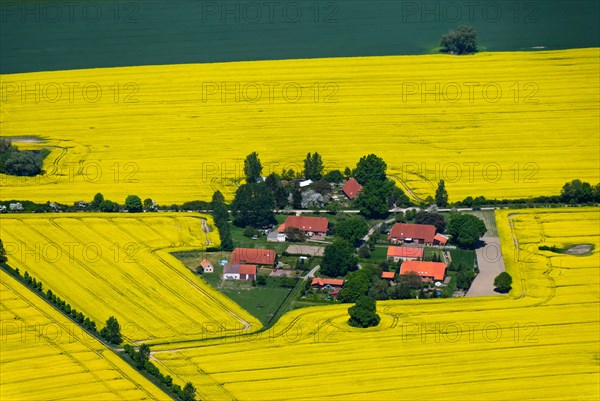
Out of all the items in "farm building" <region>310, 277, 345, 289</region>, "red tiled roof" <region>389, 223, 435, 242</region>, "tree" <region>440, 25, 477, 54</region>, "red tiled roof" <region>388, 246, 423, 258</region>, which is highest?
"tree" <region>440, 25, 477, 54</region>

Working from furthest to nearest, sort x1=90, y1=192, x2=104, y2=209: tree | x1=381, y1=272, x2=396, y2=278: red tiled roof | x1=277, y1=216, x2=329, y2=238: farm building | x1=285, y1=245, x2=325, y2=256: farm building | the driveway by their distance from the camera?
x1=90, y1=192, x2=104, y2=209: tree < x1=277, y1=216, x2=329, y2=238: farm building < x1=285, y1=245, x2=325, y2=256: farm building < x1=381, y1=272, x2=396, y2=278: red tiled roof < the driveway

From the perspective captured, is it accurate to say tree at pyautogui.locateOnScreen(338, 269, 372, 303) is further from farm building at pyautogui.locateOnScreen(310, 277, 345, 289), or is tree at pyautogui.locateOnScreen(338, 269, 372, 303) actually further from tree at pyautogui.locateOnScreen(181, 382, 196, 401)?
tree at pyautogui.locateOnScreen(181, 382, 196, 401)

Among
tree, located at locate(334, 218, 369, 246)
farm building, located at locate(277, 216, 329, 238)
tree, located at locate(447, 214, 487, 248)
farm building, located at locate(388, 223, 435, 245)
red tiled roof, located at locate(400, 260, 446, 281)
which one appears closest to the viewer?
red tiled roof, located at locate(400, 260, 446, 281)

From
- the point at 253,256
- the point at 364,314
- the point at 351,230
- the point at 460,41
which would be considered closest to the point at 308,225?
the point at 351,230

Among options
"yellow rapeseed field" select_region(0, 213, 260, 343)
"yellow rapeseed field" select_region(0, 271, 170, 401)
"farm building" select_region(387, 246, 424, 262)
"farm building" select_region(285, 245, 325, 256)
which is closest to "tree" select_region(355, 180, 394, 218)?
"farm building" select_region(285, 245, 325, 256)

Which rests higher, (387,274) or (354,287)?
(387,274)

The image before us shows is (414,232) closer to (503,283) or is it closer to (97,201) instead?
(503,283)

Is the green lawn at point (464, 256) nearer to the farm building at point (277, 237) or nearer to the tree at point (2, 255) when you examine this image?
the farm building at point (277, 237)

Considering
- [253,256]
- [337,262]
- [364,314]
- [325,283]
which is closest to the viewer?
[364,314]

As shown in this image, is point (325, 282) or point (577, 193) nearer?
point (325, 282)
